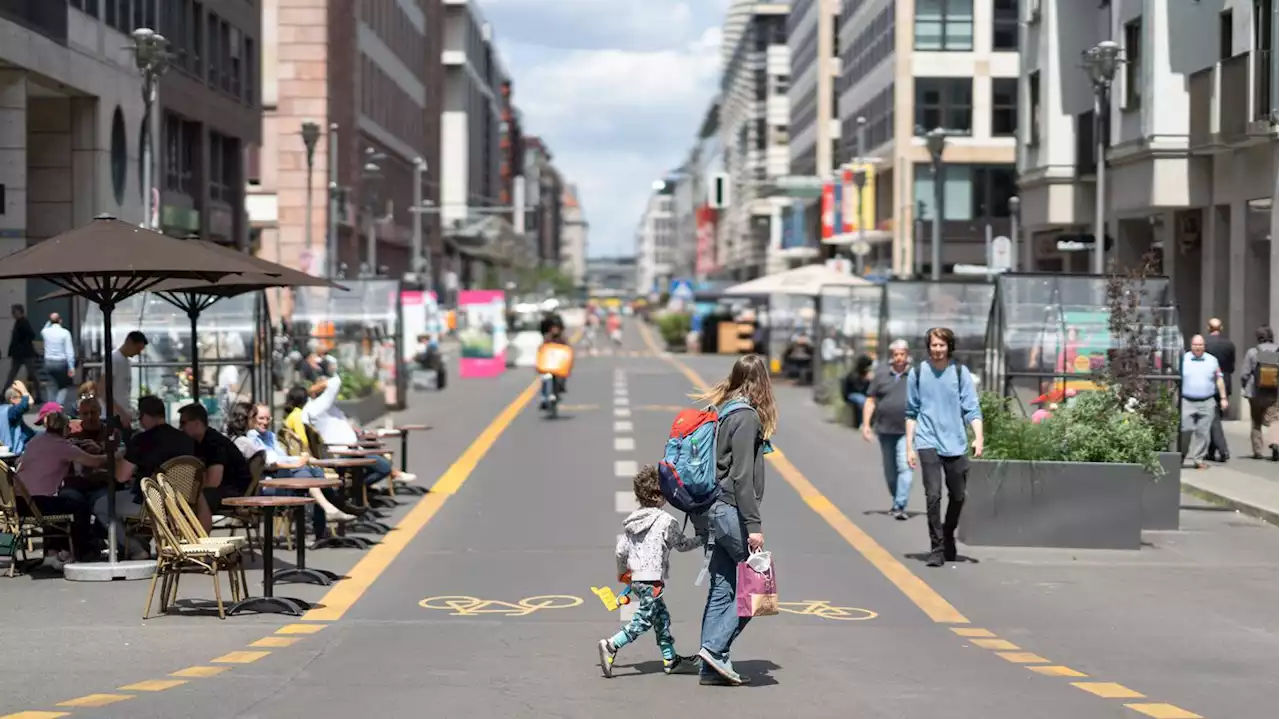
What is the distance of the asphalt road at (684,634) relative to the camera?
9438 mm

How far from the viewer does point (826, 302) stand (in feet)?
143

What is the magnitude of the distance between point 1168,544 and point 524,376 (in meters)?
40.2

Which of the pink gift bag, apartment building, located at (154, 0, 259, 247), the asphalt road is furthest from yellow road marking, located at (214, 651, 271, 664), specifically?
apartment building, located at (154, 0, 259, 247)

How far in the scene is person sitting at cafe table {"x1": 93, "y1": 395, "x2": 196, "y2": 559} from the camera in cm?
1438

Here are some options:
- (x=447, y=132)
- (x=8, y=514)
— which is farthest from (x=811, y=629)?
(x=447, y=132)

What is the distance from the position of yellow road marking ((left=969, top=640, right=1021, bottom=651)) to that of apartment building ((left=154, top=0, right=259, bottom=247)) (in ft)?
95.3

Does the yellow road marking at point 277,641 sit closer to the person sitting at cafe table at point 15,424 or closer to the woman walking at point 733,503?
the woman walking at point 733,503

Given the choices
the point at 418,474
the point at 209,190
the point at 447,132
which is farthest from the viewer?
the point at 447,132

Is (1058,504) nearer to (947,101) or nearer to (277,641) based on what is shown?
(277,641)

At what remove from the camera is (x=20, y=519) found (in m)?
14.5

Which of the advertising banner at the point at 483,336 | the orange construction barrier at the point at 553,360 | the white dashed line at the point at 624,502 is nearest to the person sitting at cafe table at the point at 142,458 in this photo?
the white dashed line at the point at 624,502

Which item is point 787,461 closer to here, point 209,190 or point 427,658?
point 427,658

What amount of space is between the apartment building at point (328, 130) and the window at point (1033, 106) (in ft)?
71.7

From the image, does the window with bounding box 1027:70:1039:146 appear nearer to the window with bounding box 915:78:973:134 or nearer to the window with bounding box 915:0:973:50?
the window with bounding box 915:78:973:134
